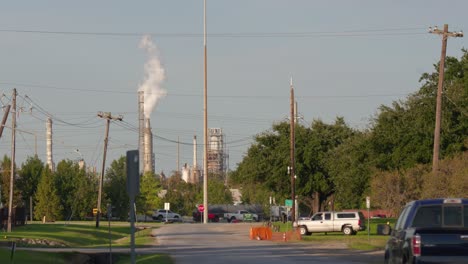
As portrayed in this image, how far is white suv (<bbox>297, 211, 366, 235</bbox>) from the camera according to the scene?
61.8 metres

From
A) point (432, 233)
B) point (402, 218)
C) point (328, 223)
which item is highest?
point (402, 218)

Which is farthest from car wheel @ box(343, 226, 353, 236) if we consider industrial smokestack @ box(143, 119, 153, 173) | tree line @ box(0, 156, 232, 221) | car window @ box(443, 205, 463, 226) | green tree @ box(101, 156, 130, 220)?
industrial smokestack @ box(143, 119, 153, 173)

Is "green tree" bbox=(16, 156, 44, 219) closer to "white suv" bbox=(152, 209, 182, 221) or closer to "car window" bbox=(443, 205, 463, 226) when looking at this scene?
"white suv" bbox=(152, 209, 182, 221)

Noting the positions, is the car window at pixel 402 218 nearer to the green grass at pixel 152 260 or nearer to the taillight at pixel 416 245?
the taillight at pixel 416 245

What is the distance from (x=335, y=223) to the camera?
62562 millimetres

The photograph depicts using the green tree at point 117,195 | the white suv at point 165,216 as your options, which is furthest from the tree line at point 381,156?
the white suv at point 165,216

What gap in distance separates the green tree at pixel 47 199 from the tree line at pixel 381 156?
21115mm

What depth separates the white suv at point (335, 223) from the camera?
6178 cm

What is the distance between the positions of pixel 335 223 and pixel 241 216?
54.0 meters

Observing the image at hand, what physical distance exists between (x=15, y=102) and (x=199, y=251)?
2687 cm

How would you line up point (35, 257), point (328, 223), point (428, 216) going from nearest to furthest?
1. point (428, 216)
2. point (35, 257)
3. point (328, 223)

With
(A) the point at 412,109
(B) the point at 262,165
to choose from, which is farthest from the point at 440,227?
(B) the point at 262,165

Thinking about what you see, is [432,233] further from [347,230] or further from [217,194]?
[217,194]

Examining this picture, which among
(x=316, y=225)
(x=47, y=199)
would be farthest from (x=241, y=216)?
(x=316, y=225)
